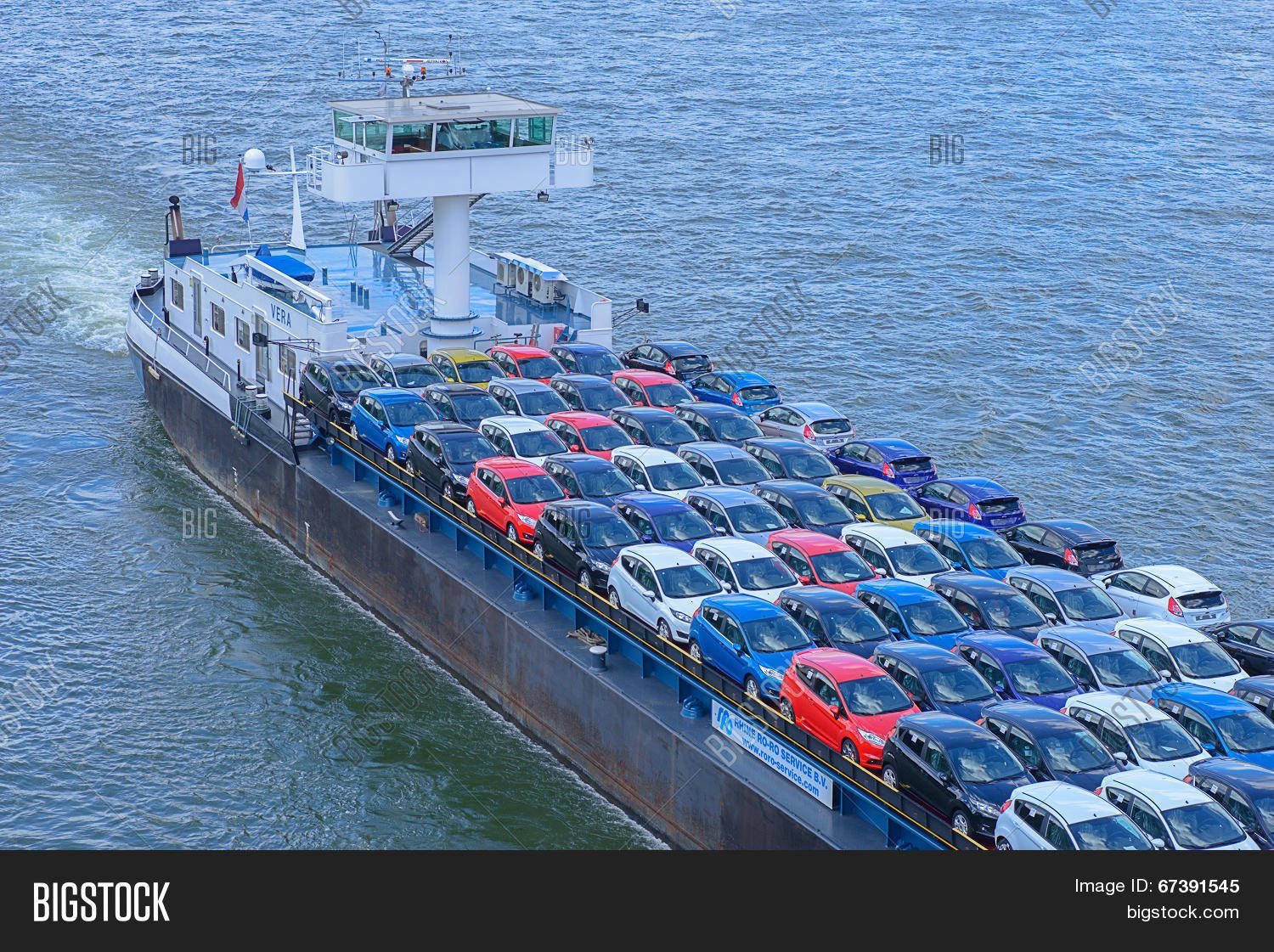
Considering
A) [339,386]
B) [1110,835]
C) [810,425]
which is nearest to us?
[1110,835]

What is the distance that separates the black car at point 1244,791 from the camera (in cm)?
2098

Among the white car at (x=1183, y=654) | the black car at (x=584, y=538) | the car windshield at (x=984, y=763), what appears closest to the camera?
the car windshield at (x=984, y=763)

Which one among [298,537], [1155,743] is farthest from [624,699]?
[298,537]

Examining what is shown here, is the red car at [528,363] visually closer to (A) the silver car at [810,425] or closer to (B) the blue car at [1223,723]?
(A) the silver car at [810,425]

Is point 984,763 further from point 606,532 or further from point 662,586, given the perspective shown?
point 606,532

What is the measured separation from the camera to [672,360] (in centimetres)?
4134

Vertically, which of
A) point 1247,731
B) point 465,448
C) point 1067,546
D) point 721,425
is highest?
point 721,425

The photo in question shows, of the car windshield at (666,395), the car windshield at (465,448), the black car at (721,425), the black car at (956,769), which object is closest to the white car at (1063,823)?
the black car at (956,769)

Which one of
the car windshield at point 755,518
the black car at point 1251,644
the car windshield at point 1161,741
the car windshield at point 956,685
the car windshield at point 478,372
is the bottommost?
the black car at point 1251,644

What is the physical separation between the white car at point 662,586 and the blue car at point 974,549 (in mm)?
4745

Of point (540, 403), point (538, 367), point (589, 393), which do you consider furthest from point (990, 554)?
point (538, 367)

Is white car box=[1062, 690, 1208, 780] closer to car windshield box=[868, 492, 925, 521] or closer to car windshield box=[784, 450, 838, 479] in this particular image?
car windshield box=[868, 492, 925, 521]

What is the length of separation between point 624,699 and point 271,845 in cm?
601

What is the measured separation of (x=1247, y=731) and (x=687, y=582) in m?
8.63
